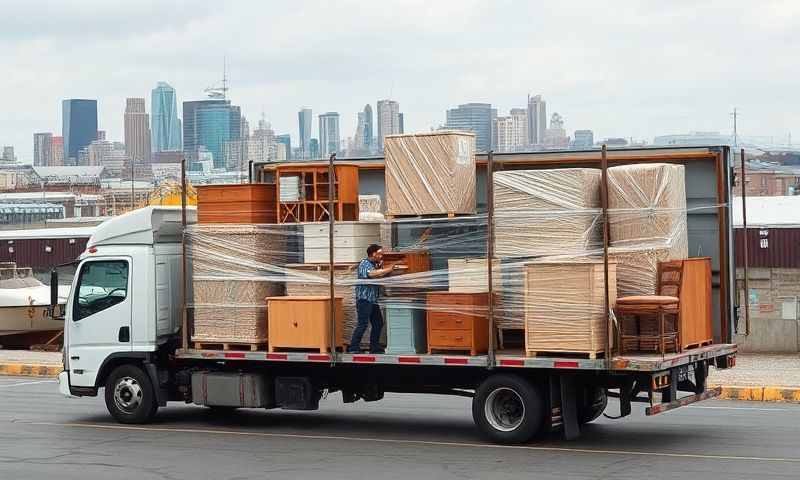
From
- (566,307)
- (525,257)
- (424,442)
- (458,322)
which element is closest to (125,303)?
(424,442)

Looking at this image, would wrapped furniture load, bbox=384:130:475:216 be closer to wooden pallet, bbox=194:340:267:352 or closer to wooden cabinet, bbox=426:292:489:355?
wooden cabinet, bbox=426:292:489:355

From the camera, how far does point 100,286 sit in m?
17.0

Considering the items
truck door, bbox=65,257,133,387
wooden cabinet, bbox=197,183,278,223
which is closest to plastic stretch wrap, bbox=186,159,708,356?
wooden cabinet, bbox=197,183,278,223

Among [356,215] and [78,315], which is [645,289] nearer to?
[356,215]

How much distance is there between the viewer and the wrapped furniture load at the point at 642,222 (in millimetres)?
14234

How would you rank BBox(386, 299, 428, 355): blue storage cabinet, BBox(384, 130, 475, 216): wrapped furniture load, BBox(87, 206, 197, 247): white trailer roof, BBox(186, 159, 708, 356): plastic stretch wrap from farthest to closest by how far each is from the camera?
BBox(87, 206, 197, 247): white trailer roof, BBox(384, 130, 475, 216): wrapped furniture load, BBox(386, 299, 428, 355): blue storage cabinet, BBox(186, 159, 708, 356): plastic stretch wrap

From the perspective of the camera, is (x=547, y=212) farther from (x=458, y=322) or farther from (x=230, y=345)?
(x=230, y=345)

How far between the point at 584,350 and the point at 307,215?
4.22 m

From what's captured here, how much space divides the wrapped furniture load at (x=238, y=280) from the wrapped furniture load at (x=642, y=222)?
13.7 ft

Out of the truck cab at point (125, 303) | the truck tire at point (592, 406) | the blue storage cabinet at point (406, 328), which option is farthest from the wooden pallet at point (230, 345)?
the truck tire at point (592, 406)

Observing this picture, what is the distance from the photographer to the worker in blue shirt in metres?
15.2

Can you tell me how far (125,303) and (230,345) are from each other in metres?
1.67

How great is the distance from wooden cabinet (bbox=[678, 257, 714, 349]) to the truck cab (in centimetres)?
669

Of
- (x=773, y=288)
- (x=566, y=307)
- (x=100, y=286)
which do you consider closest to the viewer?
(x=566, y=307)
